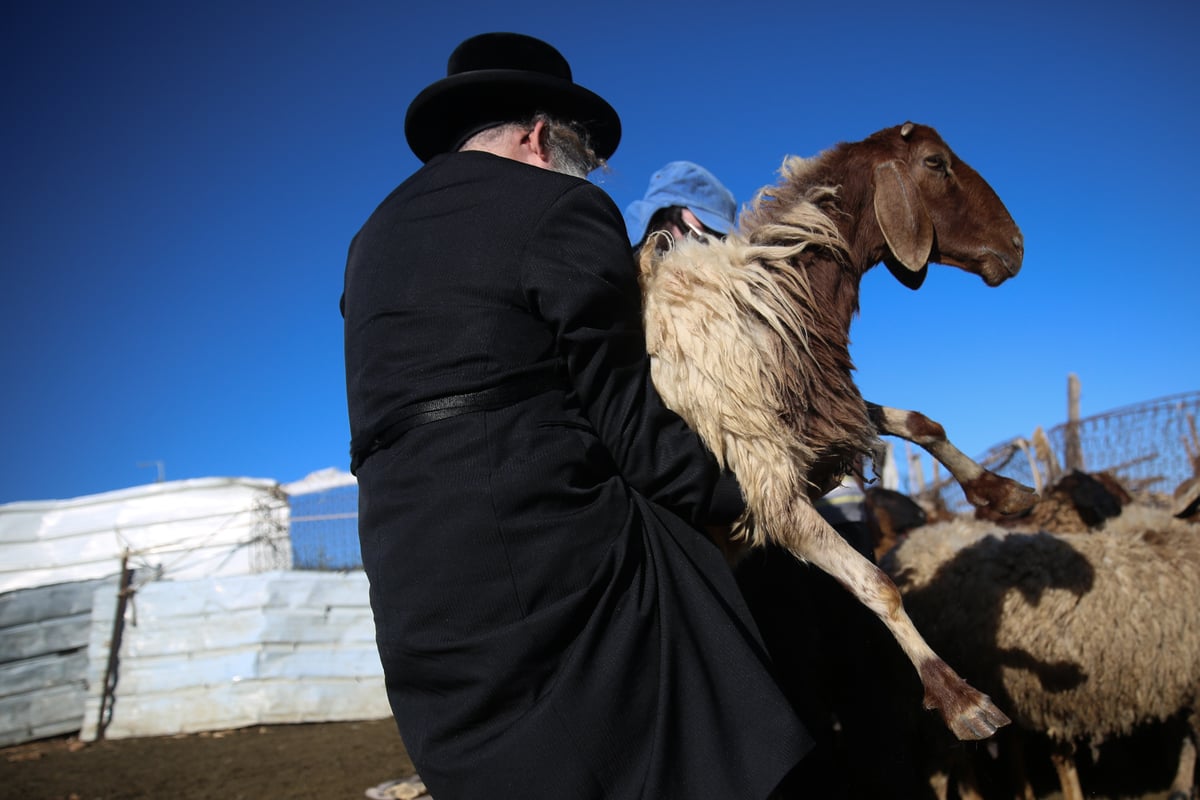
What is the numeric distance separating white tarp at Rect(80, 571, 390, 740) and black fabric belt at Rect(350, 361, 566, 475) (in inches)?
291

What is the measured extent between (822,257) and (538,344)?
956mm

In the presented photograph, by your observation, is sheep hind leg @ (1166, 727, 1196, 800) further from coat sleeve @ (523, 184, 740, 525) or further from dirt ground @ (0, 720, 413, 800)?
dirt ground @ (0, 720, 413, 800)

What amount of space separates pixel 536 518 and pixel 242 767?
19.6 feet

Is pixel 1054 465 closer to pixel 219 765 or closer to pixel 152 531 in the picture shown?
pixel 219 765

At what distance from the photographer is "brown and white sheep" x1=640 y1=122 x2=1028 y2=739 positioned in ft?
5.68

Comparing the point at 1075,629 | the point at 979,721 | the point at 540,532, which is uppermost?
the point at 540,532

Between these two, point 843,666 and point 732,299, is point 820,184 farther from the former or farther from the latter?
point 843,666

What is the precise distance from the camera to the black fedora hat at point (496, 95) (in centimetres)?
189

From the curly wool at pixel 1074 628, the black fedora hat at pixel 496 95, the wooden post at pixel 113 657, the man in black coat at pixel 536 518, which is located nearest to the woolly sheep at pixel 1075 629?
the curly wool at pixel 1074 628

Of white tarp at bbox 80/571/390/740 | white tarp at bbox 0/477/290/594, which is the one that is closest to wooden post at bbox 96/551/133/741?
white tarp at bbox 80/571/390/740

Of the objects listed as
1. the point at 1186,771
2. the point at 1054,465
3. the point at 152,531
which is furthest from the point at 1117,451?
the point at 152,531

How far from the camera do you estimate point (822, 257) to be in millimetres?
2125

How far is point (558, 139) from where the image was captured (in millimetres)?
1955

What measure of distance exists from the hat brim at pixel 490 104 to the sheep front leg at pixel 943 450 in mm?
1135
